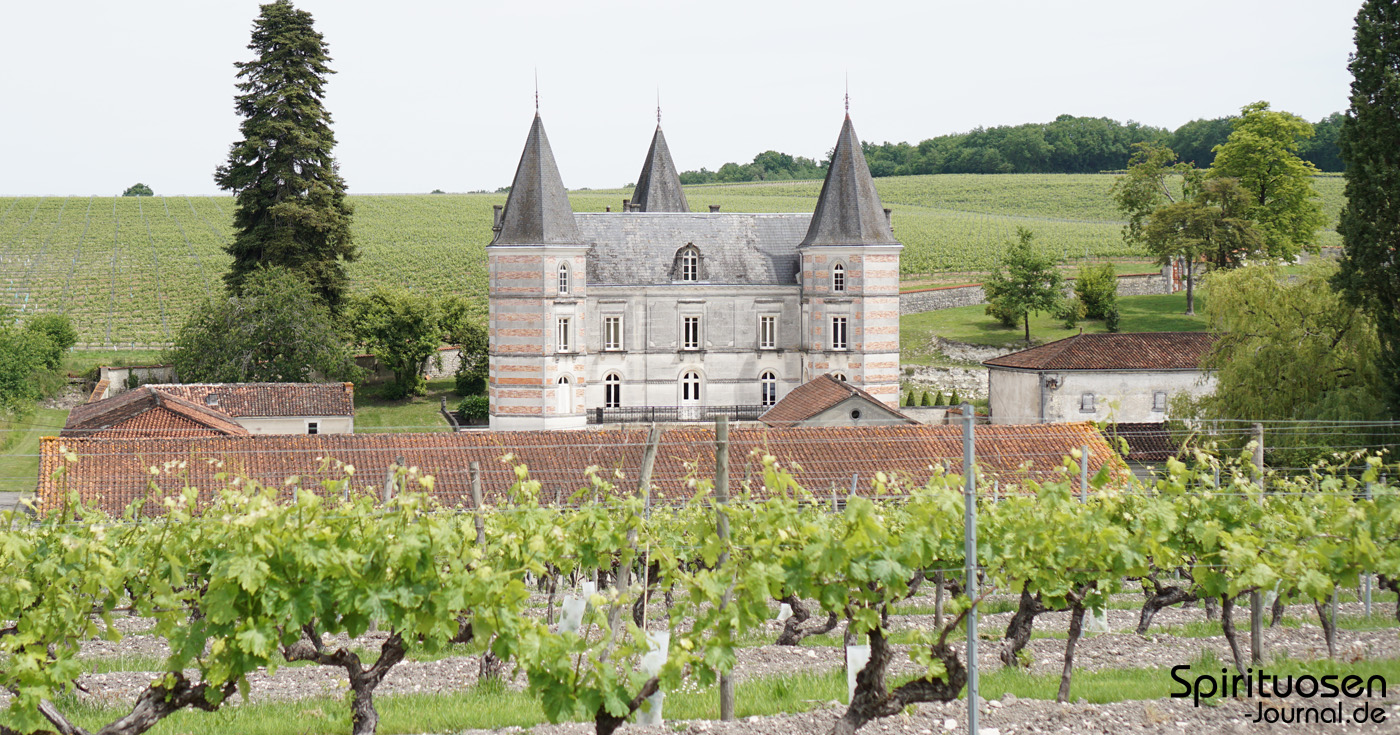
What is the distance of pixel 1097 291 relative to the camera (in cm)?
5462

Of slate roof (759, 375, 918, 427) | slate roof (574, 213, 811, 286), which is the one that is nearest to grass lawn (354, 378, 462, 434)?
slate roof (574, 213, 811, 286)

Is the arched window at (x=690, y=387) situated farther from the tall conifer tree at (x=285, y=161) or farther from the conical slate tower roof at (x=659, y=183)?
the tall conifer tree at (x=285, y=161)

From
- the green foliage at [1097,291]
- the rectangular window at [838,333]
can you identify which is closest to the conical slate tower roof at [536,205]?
the rectangular window at [838,333]

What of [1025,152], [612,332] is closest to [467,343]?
[612,332]

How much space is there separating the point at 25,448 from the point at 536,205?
56.8ft

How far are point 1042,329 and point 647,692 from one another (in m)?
48.8

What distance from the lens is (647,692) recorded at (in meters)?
8.49

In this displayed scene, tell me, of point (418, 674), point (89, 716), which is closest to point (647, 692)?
point (418, 674)

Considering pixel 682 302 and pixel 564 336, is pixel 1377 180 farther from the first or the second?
pixel 564 336

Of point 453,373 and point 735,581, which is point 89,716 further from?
point 453,373

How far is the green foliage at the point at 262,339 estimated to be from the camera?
4003cm

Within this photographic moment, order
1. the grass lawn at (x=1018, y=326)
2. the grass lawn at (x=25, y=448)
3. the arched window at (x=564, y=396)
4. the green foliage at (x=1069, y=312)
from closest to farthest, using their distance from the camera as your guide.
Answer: the grass lawn at (x=25, y=448)
the arched window at (x=564, y=396)
the grass lawn at (x=1018, y=326)
the green foliage at (x=1069, y=312)

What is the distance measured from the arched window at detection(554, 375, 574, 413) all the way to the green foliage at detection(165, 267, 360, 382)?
26.1 feet

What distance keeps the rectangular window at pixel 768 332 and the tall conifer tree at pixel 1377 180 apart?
2133 centimetres
